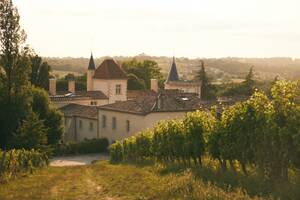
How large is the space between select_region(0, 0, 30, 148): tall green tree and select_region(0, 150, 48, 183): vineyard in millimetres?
3360

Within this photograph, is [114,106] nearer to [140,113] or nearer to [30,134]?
[140,113]

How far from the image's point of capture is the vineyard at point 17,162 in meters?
22.1

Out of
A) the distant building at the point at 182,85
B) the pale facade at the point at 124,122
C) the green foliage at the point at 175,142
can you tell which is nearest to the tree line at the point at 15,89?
the green foliage at the point at 175,142

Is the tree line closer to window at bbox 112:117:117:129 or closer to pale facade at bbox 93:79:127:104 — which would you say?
window at bbox 112:117:117:129

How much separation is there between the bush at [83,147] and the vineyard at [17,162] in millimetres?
16816

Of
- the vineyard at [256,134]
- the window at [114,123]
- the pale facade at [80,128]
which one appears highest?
the vineyard at [256,134]

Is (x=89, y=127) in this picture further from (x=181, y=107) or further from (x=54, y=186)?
(x=54, y=186)

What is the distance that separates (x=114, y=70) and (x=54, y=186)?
51113mm

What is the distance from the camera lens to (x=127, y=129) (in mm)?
48844

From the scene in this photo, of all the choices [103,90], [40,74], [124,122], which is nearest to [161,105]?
[124,122]

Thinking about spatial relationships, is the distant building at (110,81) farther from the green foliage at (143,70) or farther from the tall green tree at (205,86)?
the green foliage at (143,70)

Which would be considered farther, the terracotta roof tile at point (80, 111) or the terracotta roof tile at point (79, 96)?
the terracotta roof tile at point (79, 96)

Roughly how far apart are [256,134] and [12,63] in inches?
695

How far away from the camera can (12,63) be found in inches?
1152
